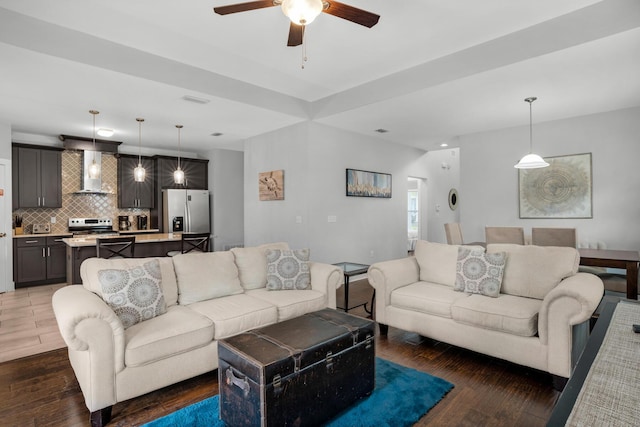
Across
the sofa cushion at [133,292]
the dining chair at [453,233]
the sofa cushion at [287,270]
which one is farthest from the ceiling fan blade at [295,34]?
the dining chair at [453,233]

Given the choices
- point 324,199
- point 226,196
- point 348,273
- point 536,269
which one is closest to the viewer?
point 536,269

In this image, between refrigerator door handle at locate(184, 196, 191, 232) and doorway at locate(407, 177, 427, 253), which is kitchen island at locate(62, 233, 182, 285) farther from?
doorway at locate(407, 177, 427, 253)

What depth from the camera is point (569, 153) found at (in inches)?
204

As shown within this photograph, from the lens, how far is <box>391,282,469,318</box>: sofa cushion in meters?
2.98

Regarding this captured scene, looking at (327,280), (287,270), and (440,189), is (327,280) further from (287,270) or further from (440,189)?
(440,189)

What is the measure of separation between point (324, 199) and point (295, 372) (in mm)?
3778

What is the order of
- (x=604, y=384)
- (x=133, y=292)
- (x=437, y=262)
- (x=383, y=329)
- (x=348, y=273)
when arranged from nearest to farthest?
(x=604, y=384) → (x=133, y=292) → (x=383, y=329) → (x=437, y=262) → (x=348, y=273)

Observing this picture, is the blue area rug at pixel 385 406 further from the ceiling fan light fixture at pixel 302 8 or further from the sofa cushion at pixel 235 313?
the ceiling fan light fixture at pixel 302 8

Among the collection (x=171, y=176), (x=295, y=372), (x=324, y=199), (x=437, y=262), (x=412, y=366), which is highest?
(x=171, y=176)

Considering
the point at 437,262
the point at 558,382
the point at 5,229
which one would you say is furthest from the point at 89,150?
the point at 558,382

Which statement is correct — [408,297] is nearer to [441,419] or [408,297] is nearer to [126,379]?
[441,419]

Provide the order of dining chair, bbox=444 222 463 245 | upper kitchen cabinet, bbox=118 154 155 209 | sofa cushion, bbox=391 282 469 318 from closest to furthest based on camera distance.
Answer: sofa cushion, bbox=391 282 469 318
dining chair, bbox=444 222 463 245
upper kitchen cabinet, bbox=118 154 155 209

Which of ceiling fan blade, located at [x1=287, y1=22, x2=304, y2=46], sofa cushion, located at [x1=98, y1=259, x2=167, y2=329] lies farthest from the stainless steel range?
ceiling fan blade, located at [x1=287, y1=22, x2=304, y2=46]

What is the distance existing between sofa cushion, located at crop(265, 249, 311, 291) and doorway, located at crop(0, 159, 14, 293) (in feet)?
15.1
